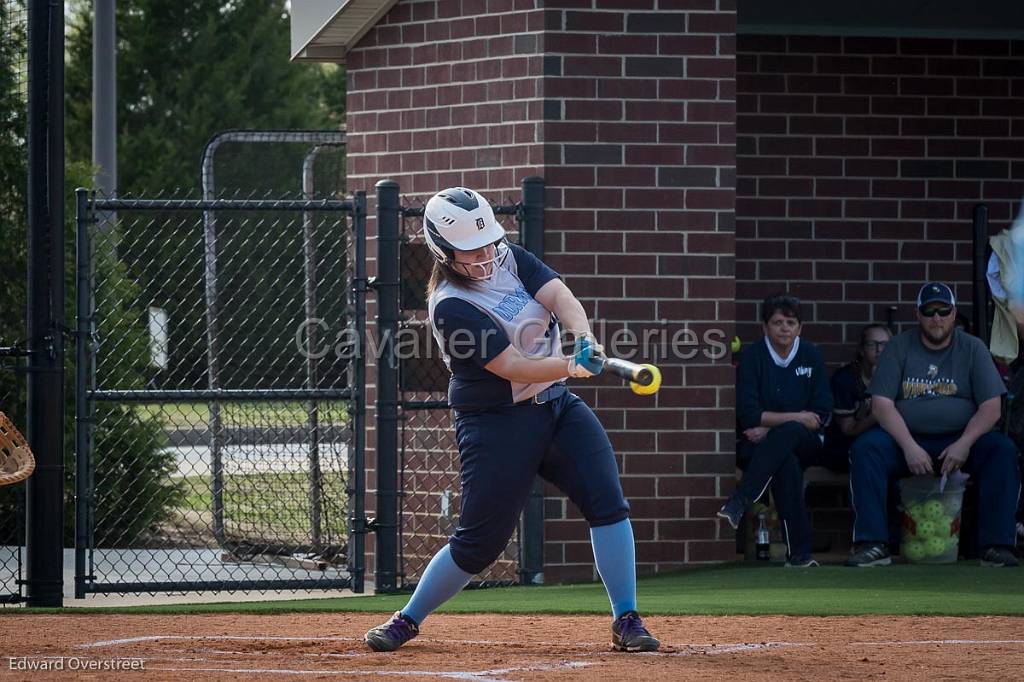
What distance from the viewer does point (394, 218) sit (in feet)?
30.2

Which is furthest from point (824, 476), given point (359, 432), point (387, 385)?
point (359, 432)

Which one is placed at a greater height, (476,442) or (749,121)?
(749,121)

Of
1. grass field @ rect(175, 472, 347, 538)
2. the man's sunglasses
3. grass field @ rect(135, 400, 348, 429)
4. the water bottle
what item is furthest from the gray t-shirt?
grass field @ rect(175, 472, 347, 538)

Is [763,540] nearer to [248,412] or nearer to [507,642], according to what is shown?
[507,642]

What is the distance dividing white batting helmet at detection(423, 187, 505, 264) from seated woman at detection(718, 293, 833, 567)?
148 inches

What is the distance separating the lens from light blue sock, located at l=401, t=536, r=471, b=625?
660 cm

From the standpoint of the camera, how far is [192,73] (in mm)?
31844

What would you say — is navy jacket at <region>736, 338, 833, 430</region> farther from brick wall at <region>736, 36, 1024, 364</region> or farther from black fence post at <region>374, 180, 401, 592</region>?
black fence post at <region>374, 180, 401, 592</region>

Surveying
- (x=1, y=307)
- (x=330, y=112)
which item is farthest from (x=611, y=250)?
(x=330, y=112)

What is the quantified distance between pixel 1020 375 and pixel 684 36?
119 inches

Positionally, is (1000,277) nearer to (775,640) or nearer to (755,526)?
(755,526)

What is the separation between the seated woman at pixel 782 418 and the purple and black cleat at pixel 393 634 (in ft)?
10.8

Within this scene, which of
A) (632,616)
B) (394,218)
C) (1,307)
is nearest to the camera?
(632,616)

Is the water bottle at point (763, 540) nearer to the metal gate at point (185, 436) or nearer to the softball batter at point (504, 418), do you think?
the metal gate at point (185, 436)
